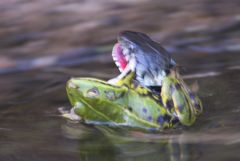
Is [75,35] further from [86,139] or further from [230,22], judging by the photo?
[86,139]

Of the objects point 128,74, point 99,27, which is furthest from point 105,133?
point 99,27

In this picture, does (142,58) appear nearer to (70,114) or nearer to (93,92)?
(93,92)

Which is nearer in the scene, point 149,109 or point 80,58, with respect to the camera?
point 149,109

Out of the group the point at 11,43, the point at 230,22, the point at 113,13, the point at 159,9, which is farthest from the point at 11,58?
the point at 230,22

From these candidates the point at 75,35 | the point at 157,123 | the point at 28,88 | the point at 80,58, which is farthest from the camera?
the point at 75,35

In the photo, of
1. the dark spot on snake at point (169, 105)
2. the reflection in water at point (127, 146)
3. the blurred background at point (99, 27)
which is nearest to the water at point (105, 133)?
the reflection in water at point (127, 146)

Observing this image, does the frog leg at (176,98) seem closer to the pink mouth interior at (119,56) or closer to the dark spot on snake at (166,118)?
the dark spot on snake at (166,118)
